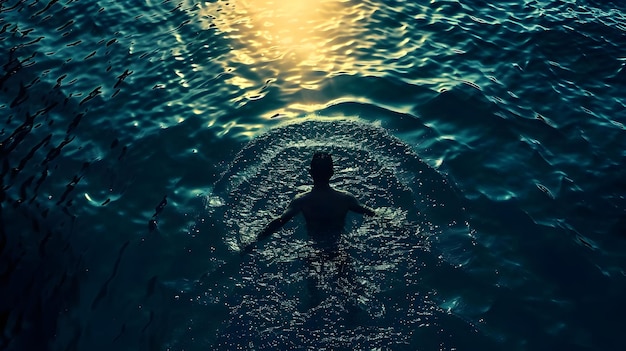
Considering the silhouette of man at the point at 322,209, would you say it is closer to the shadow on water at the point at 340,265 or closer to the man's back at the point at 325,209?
the man's back at the point at 325,209

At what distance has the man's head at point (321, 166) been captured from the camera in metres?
9.98

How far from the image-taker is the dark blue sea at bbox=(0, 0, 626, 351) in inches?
382

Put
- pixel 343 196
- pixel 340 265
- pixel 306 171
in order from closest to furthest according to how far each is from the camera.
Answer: pixel 340 265
pixel 343 196
pixel 306 171

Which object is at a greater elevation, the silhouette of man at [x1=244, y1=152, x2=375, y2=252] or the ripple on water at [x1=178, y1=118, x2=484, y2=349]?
the silhouette of man at [x1=244, y1=152, x2=375, y2=252]

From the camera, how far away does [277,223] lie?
1034 centimetres

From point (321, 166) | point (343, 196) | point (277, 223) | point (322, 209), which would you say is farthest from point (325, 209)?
point (277, 223)

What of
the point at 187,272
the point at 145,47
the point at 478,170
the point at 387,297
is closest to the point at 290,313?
the point at 387,297

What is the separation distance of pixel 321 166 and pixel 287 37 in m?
8.71

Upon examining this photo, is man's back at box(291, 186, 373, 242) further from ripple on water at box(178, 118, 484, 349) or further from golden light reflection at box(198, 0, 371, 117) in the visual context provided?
golden light reflection at box(198, 0, 371, 117)

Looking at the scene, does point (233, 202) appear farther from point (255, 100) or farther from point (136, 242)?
point (255, 100)

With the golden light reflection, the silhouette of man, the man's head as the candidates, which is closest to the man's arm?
the silhouette of man

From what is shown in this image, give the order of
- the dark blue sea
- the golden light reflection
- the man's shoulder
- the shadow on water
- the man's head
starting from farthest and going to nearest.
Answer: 1. the golden light reflection
2. the man's shoulder
3. the man's head
4. the dark blue sea
5. the shadow on water

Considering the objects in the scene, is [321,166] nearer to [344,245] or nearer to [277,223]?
[277,223]

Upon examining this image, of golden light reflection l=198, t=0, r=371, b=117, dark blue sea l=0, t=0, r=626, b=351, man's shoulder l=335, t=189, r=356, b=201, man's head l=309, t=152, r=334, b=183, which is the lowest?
dark blue sea l=0, t=0, r=626, b=351
